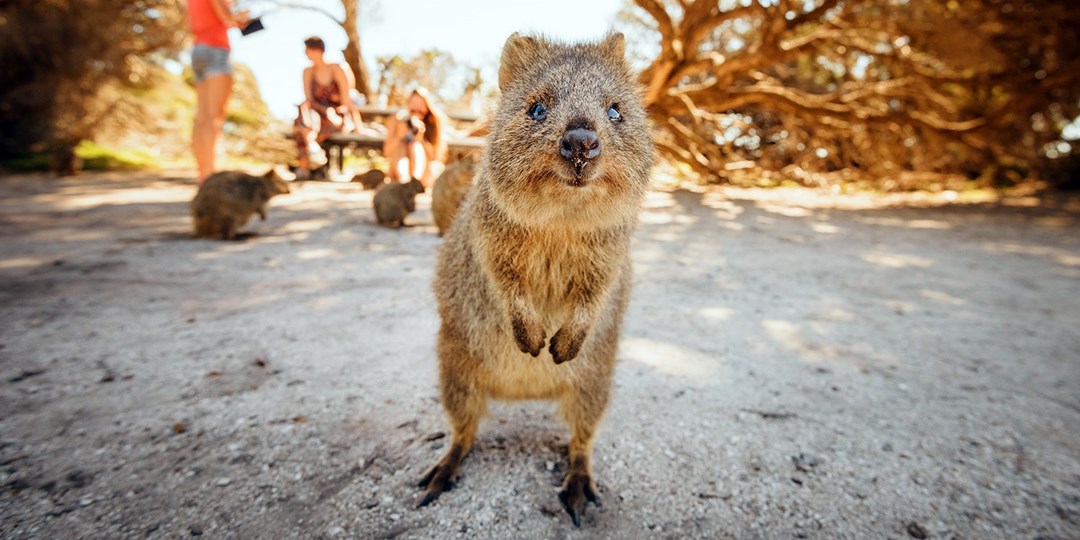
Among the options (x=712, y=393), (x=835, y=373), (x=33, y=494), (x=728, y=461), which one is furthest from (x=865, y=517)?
(x=33, y=494)

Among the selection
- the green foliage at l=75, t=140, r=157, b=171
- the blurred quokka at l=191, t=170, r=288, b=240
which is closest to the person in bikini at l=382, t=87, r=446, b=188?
the blurred quokka at l=191, t=170, r=288, b=240

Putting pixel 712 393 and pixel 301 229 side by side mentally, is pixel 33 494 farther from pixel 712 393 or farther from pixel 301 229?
pixel 301 229

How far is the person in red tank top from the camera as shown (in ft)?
18.7

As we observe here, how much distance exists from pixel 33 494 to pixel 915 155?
14264 millimetres

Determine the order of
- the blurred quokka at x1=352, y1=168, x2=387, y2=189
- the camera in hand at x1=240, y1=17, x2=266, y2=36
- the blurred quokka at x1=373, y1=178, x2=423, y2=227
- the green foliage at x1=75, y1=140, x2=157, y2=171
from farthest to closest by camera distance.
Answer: the green foliage at x1=75, y1=140, x2=157, y2=171 < the blurred quokka at x1=352, y1=168, x2=387, y2=189 < the blurred quokka at x1=373, y1=178, x2=423, y2=227 < the camera in hand at x1=240, y1=17, x2=266, y2=36

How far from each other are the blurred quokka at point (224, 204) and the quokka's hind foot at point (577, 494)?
4.60 m

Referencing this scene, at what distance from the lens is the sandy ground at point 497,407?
1.75m

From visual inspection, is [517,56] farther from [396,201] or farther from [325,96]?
[325,96]

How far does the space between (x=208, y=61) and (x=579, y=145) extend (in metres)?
6.11

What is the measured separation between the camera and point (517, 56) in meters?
2.09

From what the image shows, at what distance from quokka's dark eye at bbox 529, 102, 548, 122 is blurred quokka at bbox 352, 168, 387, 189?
5.07 m

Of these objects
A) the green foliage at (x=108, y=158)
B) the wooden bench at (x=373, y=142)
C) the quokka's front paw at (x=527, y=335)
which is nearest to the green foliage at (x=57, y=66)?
the green foliage at (x=108, y=158)

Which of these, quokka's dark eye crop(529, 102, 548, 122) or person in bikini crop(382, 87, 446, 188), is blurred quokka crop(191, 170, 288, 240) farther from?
quokka's dark eye crop(529, 102, 548, 122)

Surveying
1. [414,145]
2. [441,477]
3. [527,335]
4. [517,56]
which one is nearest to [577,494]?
[441,477]
